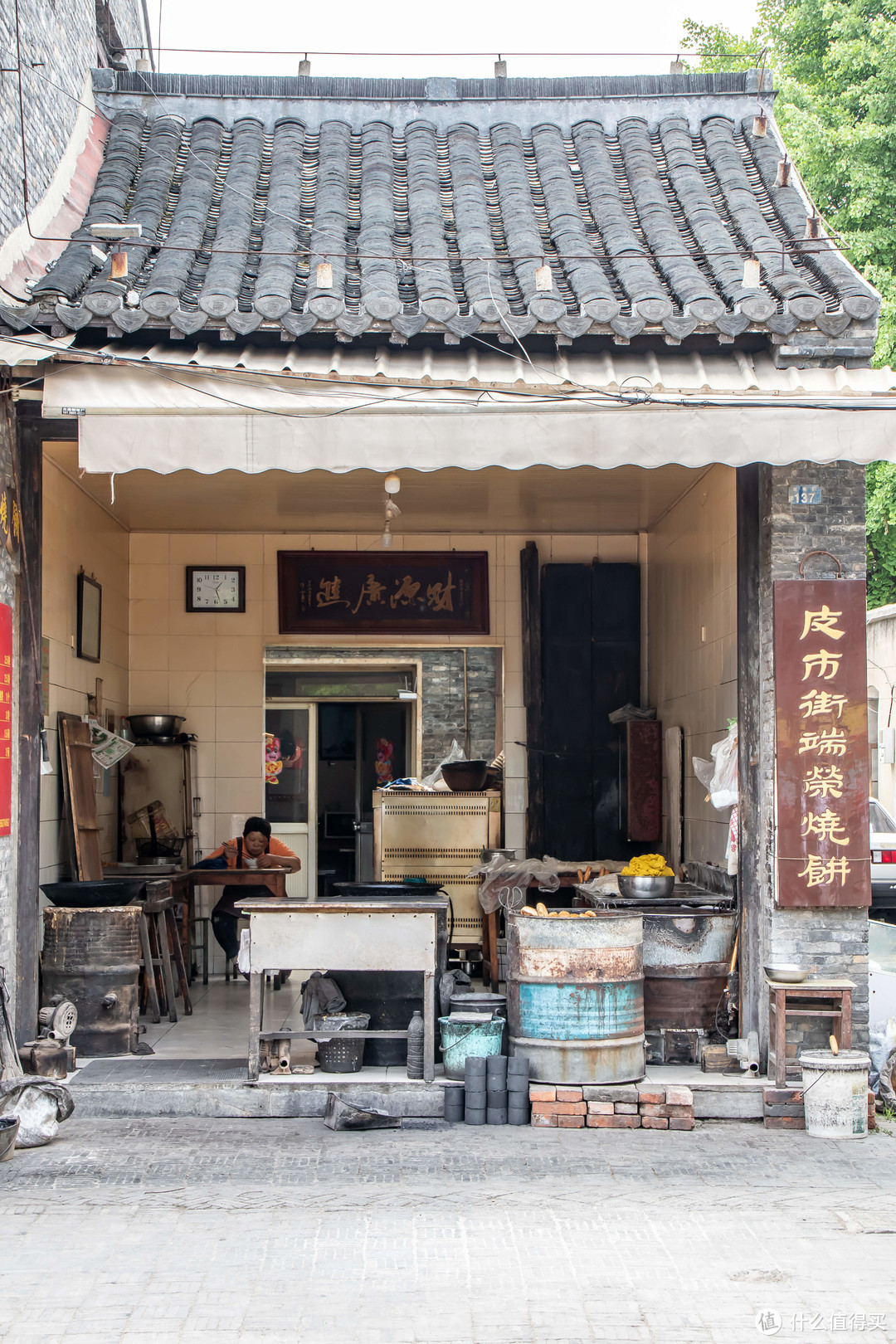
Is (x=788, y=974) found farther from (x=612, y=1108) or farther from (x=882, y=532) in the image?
(x=882, y=532)

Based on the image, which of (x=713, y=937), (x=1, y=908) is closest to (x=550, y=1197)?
(x=713, y=937)

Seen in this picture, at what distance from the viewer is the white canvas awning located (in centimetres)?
626

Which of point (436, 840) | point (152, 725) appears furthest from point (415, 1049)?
point (152, 725)

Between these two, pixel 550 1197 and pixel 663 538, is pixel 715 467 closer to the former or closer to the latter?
pixel 663 538

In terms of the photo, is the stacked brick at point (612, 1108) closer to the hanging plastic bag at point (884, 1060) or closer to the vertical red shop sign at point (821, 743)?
the hanging plastic bag at point (884, 1060)

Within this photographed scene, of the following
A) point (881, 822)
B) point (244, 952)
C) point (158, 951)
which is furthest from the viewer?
point (881, 822)

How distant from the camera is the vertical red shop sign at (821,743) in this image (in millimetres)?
6828

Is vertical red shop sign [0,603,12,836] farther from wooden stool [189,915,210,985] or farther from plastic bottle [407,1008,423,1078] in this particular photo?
Result: wooden stool [189,915,210,985]

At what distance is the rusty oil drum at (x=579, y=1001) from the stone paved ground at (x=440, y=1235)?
0.39 m

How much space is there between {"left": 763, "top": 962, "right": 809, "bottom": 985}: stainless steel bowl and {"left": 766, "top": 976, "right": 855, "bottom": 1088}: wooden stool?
2 centimetres

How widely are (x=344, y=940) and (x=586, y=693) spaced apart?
4.85 meters

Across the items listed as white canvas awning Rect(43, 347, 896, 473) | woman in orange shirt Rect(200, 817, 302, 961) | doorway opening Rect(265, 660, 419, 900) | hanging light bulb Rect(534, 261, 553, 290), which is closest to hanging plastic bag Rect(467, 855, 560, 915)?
woman in orange shirt Rect(200, 817, 302, 961)

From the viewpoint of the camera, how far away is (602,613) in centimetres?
1134

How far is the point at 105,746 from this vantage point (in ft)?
32.2
